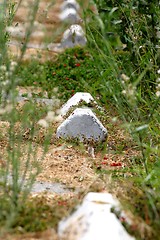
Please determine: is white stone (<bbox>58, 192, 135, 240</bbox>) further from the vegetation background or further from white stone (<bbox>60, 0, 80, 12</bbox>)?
white stone (<bbox>60, 0, 80, 12</bbox>)

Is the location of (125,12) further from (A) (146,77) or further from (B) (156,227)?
(B) (156,227)

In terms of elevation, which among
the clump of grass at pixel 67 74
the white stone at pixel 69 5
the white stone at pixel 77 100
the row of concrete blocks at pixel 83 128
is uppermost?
the row of concrete blocks at pixel 83 128

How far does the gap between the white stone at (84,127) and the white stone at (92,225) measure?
284 cm

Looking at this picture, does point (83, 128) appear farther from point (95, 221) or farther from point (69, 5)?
point (69, 5)

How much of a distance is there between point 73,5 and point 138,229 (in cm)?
1221

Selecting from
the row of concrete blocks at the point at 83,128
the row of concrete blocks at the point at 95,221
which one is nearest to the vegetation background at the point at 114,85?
the row of concrete blocks at the point at 95,221

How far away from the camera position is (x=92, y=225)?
3.07 m

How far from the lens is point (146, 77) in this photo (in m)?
6.42

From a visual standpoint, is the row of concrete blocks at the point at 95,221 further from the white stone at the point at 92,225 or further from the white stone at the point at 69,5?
the white stone at the point at 69,5

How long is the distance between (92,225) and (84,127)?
3091mm

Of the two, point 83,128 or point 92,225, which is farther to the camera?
point 83,128

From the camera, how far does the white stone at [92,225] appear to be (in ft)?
10.00

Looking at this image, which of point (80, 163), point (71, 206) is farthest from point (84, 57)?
point (71, 206)

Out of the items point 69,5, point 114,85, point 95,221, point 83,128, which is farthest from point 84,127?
point 69,5
